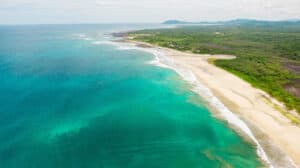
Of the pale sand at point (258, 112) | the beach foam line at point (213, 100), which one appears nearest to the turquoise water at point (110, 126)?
the beach foam line at point (213, 100)

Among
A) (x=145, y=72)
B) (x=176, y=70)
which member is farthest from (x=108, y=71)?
(x=176, y=70)

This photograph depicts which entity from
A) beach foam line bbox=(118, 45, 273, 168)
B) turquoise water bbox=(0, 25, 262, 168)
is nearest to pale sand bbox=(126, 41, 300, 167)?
beach foam line bbox=(118, 45, 273, 168)

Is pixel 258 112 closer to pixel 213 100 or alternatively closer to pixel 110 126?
pixel 213 100

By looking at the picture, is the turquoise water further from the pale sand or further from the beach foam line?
the pale sand

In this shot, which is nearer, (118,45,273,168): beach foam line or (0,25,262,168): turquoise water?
(0,25,262,168): turquoise water

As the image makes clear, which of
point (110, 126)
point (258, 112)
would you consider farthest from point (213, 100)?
point (110, 126)
